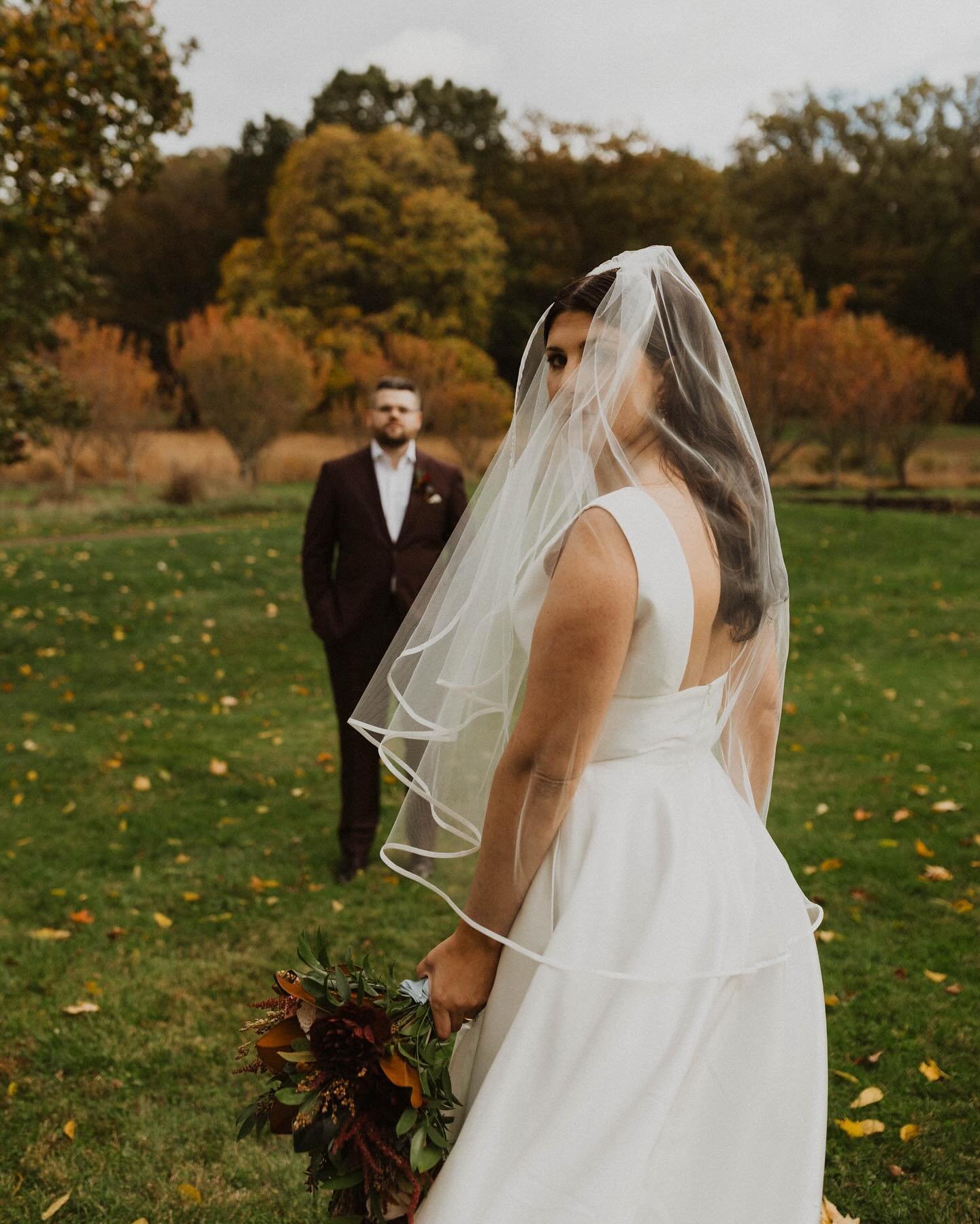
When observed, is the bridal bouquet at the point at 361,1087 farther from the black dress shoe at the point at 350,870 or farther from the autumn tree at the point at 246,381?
the autumn tree at the point at 246,381

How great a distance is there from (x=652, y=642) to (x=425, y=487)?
3.58 meters

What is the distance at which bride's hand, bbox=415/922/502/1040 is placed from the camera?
184 centimetres

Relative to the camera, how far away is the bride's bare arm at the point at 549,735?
1631mm

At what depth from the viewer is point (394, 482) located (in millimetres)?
5250

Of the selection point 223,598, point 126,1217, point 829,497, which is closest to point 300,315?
point 829,497

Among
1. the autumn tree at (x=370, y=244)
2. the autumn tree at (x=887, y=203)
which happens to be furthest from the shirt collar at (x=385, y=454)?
the autumn tree at (x=887, y=203)

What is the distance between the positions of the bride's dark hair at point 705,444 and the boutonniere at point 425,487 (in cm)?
319

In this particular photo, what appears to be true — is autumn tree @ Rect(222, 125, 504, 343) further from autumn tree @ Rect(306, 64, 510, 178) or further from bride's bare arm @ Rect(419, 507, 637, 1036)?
bride's bare arm @ Rect(419, 507, 637, 1036)

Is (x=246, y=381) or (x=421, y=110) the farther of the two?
(x=421, y=110)

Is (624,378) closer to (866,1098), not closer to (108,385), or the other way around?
(866,1098)

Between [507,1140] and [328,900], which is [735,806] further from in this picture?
[328,900]

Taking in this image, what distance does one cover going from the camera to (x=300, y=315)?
29.5 meters

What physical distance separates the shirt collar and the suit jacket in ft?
0.10

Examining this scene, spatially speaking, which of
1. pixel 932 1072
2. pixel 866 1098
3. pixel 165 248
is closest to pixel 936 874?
pixel 932 1072
